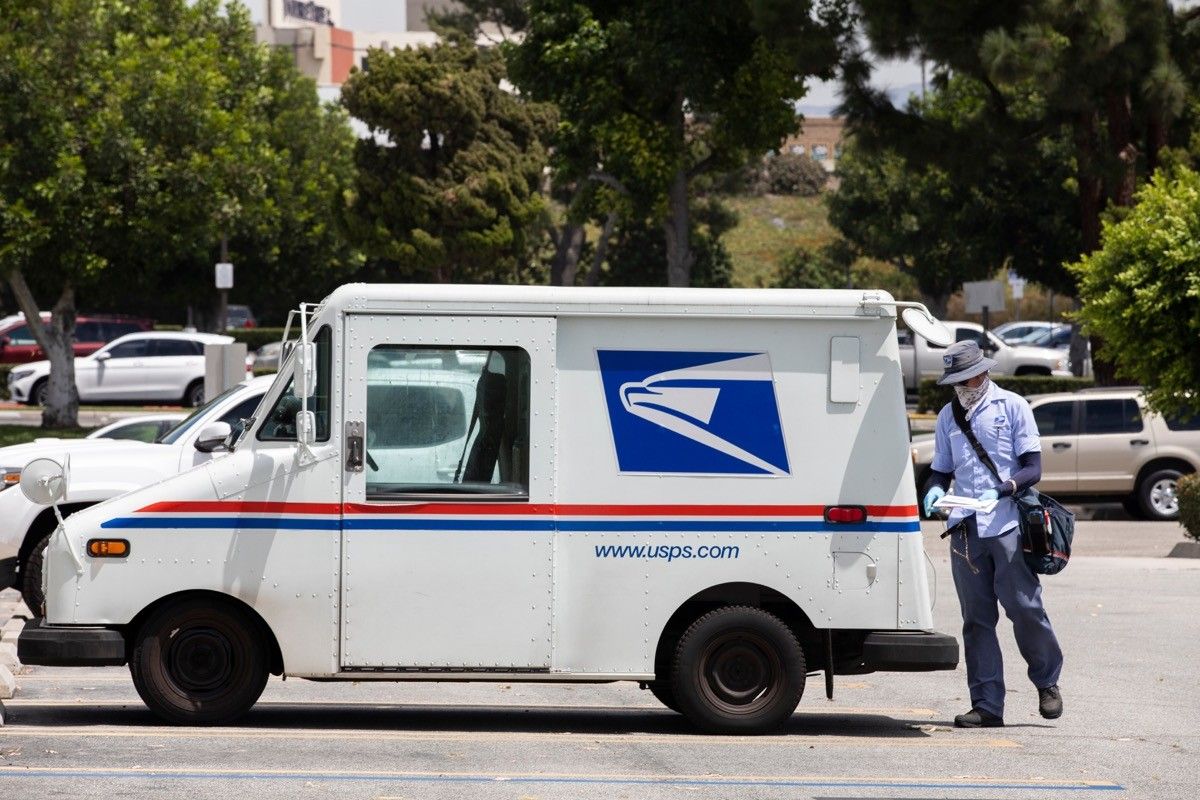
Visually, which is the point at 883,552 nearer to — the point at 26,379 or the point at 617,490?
the point at 617,490

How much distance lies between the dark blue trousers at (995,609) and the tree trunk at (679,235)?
91.7 feet

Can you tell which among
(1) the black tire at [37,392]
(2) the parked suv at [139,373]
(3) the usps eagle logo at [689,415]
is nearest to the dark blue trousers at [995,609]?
(3) the usps eagle logo at [689,415]

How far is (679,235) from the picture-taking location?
37.1 m

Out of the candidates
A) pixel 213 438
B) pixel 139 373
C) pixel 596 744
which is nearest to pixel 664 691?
pixel 596 744

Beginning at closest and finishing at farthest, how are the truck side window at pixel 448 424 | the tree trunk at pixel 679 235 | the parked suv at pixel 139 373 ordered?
→ the truck side window at pixel 448 424
the parked suv at pixel 139 373
the tree trunk at pixel 679 235

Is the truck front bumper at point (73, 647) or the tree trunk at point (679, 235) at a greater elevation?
the tree trunk at point (679, 235)

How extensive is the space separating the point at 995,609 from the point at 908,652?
23.4 inches

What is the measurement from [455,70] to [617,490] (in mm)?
39327

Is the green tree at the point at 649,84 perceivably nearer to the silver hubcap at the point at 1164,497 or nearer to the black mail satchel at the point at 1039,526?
the silver hubcap at the point at 1164,497

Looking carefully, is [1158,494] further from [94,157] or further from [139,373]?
[139,373]

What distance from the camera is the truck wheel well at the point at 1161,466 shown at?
70.6 ft

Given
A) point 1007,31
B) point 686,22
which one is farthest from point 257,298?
point 1007,31

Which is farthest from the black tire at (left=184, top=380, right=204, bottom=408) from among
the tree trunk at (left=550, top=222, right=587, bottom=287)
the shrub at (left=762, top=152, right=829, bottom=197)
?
the shrub at (left=762, top=152, right=829, bottom=197)

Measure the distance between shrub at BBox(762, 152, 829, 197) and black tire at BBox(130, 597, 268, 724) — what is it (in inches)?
3508
